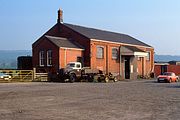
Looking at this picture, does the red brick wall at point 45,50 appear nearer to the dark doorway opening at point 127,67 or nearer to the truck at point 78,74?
the truck at point 78,74

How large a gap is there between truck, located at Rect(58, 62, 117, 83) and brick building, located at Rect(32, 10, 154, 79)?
2947 mm

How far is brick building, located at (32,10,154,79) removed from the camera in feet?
165

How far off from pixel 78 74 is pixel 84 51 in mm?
8048

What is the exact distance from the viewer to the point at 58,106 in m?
17.7

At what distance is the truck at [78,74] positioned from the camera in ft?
149

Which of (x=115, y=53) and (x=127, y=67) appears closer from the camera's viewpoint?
(x=115, y=53)

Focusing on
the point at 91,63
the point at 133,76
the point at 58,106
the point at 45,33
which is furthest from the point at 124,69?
the point at 58,106

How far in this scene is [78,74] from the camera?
46.5 meters

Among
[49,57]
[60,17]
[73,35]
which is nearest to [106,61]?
[73,35]

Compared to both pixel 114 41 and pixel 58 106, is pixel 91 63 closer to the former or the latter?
pixel 114 41

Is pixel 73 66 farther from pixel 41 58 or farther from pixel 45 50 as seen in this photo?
pixel 41 58

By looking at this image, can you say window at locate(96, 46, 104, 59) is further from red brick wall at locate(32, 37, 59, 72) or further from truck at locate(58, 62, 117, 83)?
red brick wall at locate(32, 37, 59, 72)

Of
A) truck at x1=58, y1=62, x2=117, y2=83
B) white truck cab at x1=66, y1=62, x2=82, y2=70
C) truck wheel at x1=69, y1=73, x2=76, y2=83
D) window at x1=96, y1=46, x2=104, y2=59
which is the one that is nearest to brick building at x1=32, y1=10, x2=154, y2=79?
window at x1=96, y1=46, x2=104, y2=59

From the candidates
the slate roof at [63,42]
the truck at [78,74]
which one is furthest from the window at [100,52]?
the truck at [78,74]
